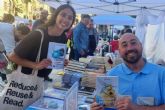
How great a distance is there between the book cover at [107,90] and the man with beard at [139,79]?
1.41 ft

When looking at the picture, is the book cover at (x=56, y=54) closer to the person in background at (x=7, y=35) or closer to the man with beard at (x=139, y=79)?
the man with beard at (x=139, y=79)

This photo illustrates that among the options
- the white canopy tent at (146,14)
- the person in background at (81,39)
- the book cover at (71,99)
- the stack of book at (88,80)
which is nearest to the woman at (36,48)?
the book cover at (71,99)

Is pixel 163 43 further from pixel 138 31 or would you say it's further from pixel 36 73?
pixel 36 73

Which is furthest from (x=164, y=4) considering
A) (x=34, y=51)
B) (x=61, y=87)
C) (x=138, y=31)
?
(x=34, y=51)

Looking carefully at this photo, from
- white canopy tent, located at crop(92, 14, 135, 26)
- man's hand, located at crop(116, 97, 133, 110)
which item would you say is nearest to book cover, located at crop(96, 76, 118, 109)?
man's hand, located at crop(116, 97, 133, 110)

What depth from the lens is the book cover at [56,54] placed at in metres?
2.99

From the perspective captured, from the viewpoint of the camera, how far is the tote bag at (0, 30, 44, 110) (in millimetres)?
2797

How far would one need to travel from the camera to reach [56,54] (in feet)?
9.99

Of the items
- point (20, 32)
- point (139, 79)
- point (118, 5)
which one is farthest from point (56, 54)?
point (118, 5)

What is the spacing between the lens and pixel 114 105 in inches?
92.6

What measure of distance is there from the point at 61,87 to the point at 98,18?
1122 cm

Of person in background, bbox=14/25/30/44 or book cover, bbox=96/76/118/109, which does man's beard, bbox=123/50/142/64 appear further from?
person in background, bbox=14/25/30/44

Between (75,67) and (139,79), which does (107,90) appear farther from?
(75,67)

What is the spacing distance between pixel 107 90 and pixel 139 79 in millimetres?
696
